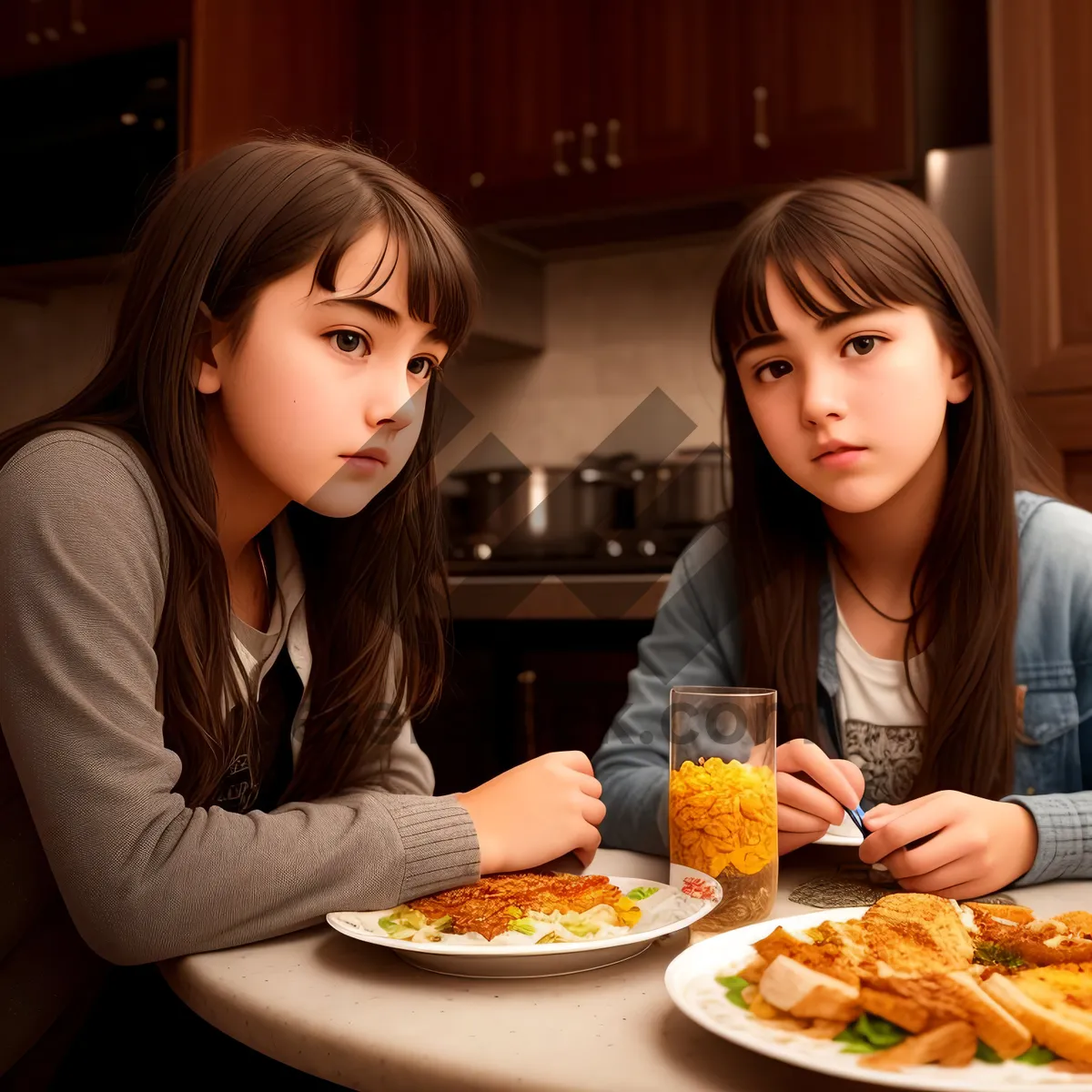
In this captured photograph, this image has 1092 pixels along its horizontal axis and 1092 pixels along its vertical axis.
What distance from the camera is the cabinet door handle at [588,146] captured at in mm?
2740

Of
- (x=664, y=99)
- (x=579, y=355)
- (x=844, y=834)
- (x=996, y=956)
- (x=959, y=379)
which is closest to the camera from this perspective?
(x=996, y=956)

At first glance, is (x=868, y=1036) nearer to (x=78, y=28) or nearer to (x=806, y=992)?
(x=806, y=992)

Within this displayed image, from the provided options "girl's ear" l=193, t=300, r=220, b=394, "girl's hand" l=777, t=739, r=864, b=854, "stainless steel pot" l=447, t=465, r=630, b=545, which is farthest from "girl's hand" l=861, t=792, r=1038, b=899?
"stainless steel pot" l=447, t=465, r=630, b=545

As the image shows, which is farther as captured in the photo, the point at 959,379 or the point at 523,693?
the point at 523,693

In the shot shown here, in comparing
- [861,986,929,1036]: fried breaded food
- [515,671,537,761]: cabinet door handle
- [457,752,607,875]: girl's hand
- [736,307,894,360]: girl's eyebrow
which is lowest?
[515,671,537,761]: cabinet door handle

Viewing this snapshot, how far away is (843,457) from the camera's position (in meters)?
1.00

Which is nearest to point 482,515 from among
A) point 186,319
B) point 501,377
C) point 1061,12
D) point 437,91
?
point 501,377

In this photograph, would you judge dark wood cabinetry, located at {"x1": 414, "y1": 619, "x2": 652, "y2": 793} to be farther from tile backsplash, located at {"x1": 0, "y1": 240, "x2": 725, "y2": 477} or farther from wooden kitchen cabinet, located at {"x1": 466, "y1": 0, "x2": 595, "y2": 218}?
wooden kitchen cabinet, located at {"x1": 466, "y1": 0, "x2": 595, "y2": 218}

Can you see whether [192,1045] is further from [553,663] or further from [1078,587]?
[553,663]

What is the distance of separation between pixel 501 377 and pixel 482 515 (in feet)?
1.72

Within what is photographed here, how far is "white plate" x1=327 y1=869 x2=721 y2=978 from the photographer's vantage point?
0.58 meters

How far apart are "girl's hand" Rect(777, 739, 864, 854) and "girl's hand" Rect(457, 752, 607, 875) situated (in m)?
0.13

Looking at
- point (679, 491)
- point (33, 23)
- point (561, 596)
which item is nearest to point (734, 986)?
point (561, 596)

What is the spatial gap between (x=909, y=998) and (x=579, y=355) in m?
2.82
